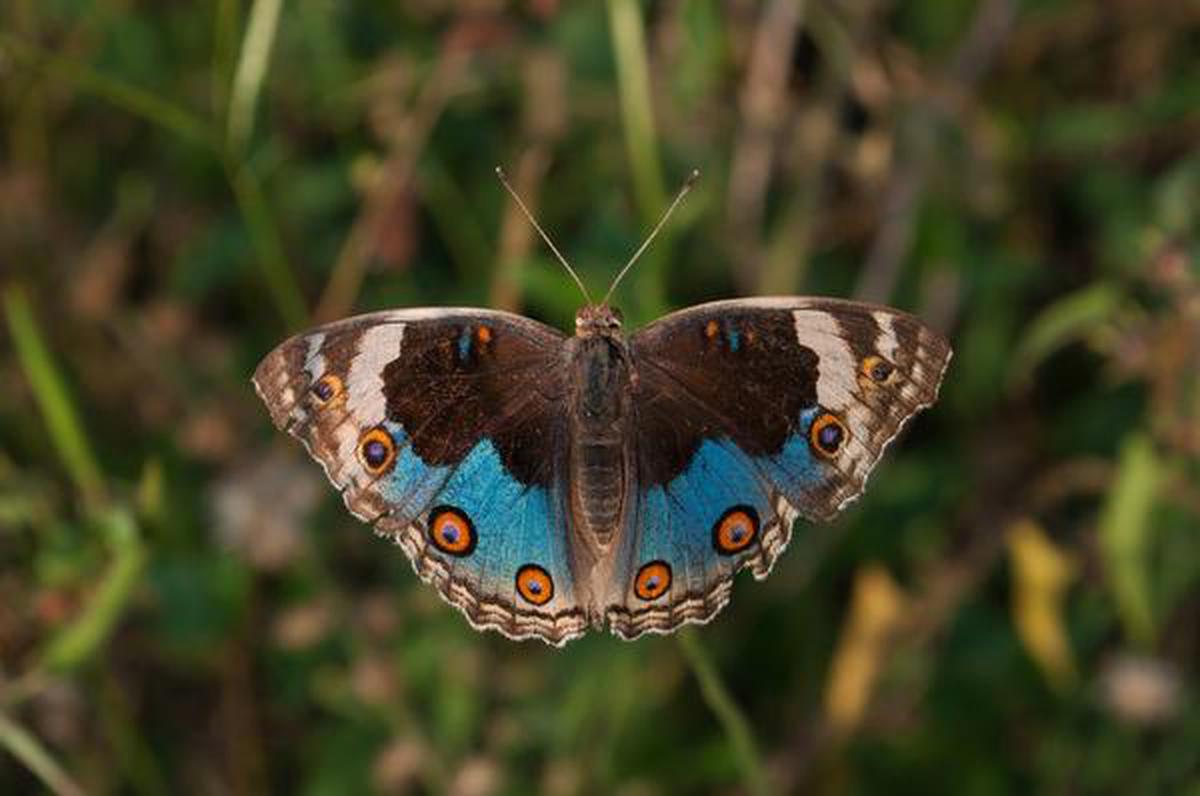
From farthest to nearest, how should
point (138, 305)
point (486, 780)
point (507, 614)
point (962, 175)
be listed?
point (138, 305) < point (962, 175) < point (486, 780) < point (507, 614)

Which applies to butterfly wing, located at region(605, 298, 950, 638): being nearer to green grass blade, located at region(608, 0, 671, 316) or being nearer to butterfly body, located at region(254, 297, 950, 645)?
butterfly body, located at region(254, 297, 950, 645)

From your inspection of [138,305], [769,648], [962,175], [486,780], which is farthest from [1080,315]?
[138,305]

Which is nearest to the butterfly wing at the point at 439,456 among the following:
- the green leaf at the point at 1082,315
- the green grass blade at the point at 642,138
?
the green grass blade at the point at 642,138

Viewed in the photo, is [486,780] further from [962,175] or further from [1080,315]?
[962,175]

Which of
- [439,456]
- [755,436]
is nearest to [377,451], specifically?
[439,456]

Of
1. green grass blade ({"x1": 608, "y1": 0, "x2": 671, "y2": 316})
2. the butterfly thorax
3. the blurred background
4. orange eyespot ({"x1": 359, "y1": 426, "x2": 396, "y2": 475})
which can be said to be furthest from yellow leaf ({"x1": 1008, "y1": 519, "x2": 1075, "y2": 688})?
orange eyespot ({"x1": 359, "y1": 426, "x2": 396, "y2": 475})

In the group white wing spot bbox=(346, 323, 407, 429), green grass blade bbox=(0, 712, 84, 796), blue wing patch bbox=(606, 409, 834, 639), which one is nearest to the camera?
blue wing patch bbox=(606, 409, 834, 639)

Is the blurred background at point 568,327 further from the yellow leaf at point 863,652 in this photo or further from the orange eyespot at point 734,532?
the orange eyespot at point 734,532
